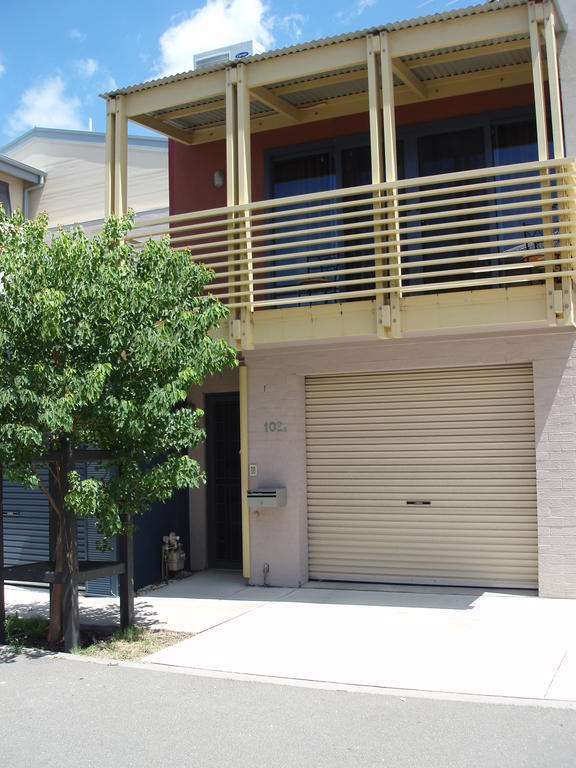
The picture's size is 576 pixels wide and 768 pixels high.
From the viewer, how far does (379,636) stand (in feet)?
25.7

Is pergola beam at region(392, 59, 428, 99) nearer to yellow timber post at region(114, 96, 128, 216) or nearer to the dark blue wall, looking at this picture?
yellow timber post at region(114, 96, 128, 216)

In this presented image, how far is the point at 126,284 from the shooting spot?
25.1 feet

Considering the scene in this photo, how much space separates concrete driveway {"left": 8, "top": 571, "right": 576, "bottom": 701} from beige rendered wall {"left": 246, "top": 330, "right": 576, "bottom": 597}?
469 mm

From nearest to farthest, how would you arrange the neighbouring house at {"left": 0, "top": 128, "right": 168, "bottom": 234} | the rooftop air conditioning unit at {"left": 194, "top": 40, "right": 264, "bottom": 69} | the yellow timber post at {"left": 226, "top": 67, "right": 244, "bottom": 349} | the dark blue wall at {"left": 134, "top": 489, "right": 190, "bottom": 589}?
Answer: the yellow timber post at {"left": 226, "top": 67, "right": 244, "bottom": 349}, the dark blue wall at {"left": 134, "top": 489, "right": 190, "bottom": 589}, the rooftop air conditioning unit at {"left": 194, "top": 40, "right": 264, "bottom": 69}, the neighbouring house at {"left": 0, "top": 128, "right": 168, "bottom": 234}

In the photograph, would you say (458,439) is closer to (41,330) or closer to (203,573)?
(203,573)

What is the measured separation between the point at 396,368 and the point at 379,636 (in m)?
3.58

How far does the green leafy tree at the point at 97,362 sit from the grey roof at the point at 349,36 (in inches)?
137

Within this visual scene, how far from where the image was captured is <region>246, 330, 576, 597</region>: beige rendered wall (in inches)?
360

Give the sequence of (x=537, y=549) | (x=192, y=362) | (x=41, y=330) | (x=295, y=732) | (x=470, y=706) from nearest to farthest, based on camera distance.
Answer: (x=295, y=732), (x=470, y=706), (x=41, y=330), (x=192, y=362), (x=537, y=549)

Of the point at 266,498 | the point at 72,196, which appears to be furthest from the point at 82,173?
the point at 266,498

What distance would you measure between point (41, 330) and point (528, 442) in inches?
226

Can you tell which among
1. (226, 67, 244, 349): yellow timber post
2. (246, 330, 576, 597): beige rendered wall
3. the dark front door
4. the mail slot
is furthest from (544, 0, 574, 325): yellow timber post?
the dark front door

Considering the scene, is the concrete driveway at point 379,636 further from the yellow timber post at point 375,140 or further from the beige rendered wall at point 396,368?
the yellow timber post at point 375,140

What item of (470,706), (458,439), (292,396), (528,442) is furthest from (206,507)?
(470,706)
